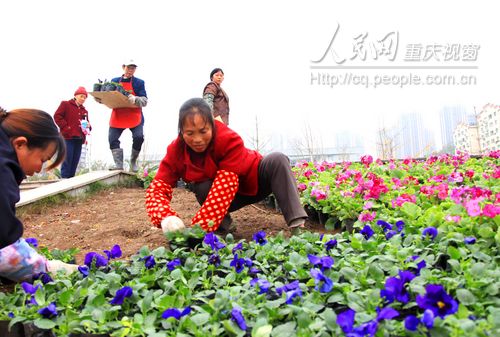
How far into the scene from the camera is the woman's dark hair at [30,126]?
170cm

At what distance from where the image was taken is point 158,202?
229 centimetres

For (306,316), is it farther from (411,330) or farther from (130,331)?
(130,331)

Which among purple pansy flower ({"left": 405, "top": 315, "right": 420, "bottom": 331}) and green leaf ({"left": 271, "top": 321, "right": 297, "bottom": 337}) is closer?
purple pansy flower ({"left": 405, "top": 315, "right": 420, "bottom": 331})

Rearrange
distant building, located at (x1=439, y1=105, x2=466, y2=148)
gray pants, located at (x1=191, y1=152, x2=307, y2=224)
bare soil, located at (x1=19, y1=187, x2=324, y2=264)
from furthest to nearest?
1. distant building, located at (x1=439, y1=105, x2=466, y2=148)
2. bare soil, located at (x1=19, y1=187, x2=324, y2=264)
3. gray pants, located at (x1=191, y1=152, x2=307, y2=224)

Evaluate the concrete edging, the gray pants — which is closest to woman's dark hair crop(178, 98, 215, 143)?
the gray pants

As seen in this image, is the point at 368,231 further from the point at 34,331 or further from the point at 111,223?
the point at 111,223

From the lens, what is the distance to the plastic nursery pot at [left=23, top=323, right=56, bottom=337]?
4.53ft

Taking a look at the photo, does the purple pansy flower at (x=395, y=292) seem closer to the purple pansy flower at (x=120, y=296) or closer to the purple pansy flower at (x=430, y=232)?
the purple pansy flower at (x=430, y=232)

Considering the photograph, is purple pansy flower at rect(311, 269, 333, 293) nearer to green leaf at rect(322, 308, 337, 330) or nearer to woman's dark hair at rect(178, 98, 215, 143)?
green leaf at rect(322, 308, 337, 330)

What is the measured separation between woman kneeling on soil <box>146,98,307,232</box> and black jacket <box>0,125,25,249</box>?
27.9 inches

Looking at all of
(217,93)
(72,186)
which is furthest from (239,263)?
(217,93)

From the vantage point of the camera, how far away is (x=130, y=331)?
1299mm

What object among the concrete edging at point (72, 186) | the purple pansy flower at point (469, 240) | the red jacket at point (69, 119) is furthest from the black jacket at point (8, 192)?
the red jacket at point (69, 119)

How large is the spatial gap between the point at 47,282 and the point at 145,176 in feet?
12.3
